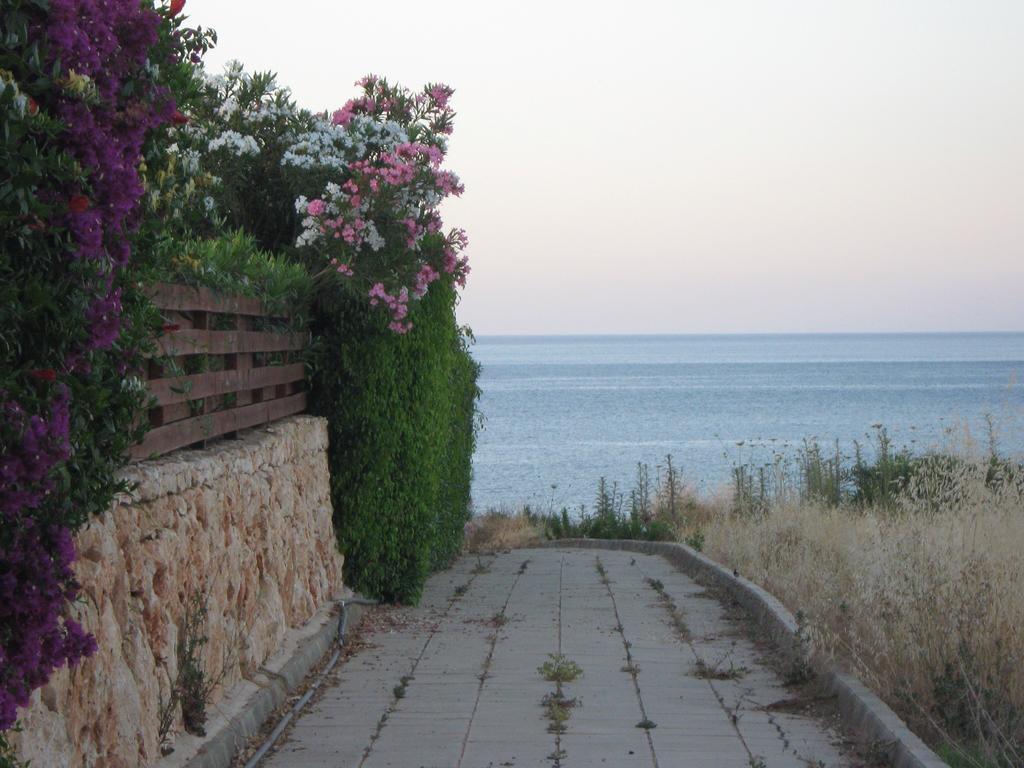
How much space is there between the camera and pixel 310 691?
24.1 ft

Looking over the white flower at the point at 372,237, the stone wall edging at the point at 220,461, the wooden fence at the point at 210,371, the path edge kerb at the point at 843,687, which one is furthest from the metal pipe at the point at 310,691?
the path edge kerb at the point at 843,687

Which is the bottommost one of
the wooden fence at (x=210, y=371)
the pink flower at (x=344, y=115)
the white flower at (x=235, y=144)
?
the wooden fence at (x=210, y=371)

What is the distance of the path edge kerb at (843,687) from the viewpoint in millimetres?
5762

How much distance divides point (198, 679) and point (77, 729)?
148 cm

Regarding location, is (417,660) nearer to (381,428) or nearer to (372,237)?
(381,428)

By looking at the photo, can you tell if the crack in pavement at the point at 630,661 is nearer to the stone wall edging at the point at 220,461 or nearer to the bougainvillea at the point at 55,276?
the stone wall edging at the point at 220,461

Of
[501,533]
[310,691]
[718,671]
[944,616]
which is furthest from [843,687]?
[501,533]

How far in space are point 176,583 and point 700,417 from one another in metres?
65.9

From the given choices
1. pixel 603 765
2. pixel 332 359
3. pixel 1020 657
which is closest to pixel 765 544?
pixel 332 359

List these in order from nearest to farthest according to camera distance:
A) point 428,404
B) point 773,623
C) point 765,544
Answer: point 773,623 < point 428,404 < point 765,544

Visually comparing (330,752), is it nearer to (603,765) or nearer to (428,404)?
(603,765)

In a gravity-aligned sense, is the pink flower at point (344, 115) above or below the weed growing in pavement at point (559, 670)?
above

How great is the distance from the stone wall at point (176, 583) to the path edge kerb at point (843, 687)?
3.39m

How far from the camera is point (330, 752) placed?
242 inches
